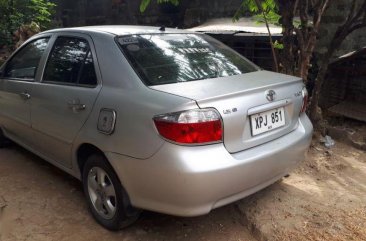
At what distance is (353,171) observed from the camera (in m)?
4.02

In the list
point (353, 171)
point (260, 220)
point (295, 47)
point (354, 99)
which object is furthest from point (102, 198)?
point (354, 99)

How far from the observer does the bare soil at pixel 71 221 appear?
2945mm

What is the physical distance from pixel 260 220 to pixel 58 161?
1.87 m

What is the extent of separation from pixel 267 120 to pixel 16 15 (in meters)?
9.11

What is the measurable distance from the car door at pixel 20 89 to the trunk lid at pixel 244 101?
176 cm

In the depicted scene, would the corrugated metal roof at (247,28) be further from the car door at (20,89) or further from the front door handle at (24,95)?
the front door handle at (24,95)

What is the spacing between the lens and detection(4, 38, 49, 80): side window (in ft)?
12.6

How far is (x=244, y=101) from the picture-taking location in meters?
2.62

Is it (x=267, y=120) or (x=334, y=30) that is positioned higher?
(x=334, y=30)

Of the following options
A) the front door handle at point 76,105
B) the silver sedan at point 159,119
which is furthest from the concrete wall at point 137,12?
the front door handle at point 76,105

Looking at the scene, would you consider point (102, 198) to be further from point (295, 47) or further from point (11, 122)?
point (295, 47)

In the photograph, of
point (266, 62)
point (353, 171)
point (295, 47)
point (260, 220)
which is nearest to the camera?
point (260, 220)

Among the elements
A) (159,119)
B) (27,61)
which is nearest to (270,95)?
(159,119)

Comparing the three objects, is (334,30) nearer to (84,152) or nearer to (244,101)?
(244,101)
